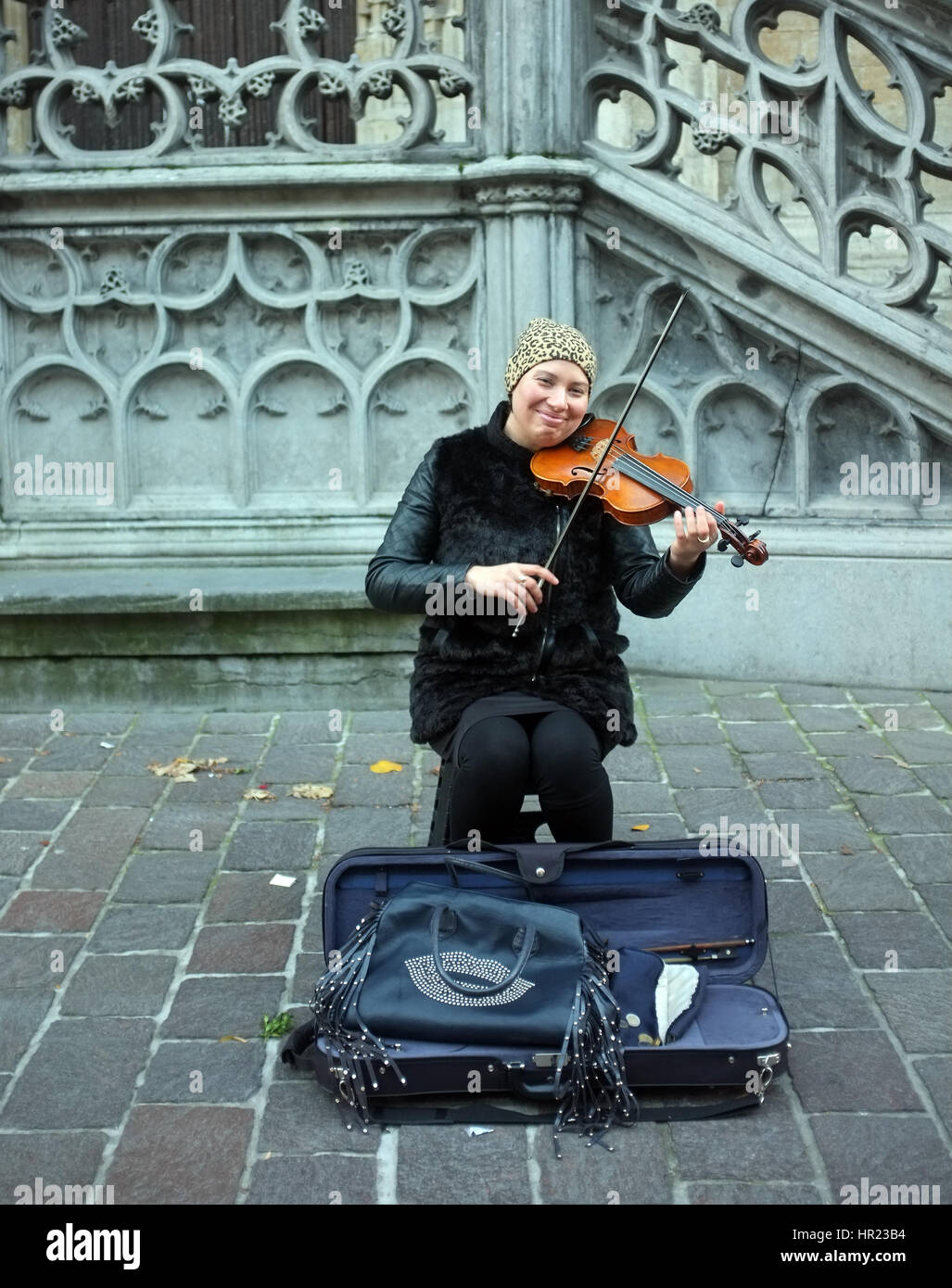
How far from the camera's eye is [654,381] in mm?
5988

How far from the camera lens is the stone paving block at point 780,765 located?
4.98 metres

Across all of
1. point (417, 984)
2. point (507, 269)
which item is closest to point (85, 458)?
point (507, 269)

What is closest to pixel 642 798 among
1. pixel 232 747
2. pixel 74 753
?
pixel 232 747

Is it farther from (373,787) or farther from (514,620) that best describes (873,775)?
(514,620)

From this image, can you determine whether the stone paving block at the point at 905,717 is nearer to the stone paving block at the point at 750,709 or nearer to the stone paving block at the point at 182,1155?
the stone paving block at the point at 750,709

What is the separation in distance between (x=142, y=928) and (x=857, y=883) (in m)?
1.81

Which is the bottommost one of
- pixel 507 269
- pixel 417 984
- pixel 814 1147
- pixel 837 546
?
pixel 814 1147

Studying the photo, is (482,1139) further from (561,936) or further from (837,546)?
(837,546)

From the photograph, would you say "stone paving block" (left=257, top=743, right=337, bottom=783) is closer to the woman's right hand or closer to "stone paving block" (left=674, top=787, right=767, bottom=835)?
"stone paving block" (left=674, top=787, right=767, bottom=835)

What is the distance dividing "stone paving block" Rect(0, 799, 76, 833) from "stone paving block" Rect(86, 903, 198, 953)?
706mm

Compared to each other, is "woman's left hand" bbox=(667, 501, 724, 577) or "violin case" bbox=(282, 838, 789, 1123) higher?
"woman's left hand" bbox=(667, 501, 724, 577)

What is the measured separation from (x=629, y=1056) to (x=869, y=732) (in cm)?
271

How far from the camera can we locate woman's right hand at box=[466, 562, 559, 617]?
129 inches

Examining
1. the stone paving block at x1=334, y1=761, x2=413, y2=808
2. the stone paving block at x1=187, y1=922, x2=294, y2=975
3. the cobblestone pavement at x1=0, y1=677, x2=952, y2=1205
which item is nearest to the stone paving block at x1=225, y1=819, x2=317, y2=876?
the cobblestone pavement at x1=0, y1=677, x2=952, y2=1205
